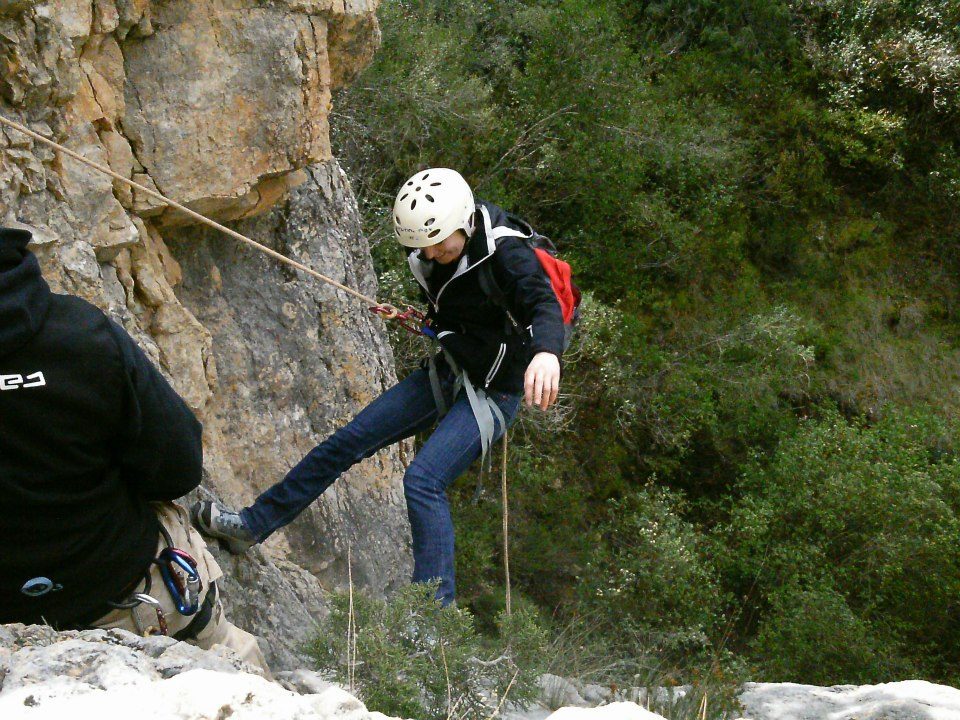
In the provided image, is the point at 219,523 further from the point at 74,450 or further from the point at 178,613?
the point at 74,450

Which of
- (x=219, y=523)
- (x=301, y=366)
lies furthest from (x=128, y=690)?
(x=301, y=366)

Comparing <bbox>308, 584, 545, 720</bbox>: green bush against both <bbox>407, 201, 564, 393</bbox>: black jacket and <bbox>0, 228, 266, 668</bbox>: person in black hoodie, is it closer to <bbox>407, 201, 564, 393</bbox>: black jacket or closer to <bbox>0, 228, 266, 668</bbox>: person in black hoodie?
<bbox>0, 228, 266, 668</bbox>: person in black hoodie

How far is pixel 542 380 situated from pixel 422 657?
1.14 meters

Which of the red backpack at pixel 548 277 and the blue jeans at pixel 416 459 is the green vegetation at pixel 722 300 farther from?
the red backpack at pixel 548 277

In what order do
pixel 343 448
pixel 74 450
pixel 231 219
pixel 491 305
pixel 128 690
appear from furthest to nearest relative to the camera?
1. pixel 231 219
2. pixel 343 448
3. pixel 491 305
4. pixel 74 450
5. pixel 128 690

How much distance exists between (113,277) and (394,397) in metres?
1.42

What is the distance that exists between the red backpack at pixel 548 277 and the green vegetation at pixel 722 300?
3841 millimetres

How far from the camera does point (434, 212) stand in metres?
4.14

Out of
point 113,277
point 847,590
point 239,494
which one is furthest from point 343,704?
point 847,590

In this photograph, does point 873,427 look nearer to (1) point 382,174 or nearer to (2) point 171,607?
(1) point 382,174

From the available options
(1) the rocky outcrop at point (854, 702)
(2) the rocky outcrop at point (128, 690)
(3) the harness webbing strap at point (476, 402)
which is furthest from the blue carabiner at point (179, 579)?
(1) the rocky outcrop at point (854, 702)

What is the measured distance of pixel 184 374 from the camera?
495 cm

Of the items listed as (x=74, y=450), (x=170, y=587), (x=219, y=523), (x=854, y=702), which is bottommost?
(x=854, y=702)

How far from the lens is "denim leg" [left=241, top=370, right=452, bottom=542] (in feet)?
14.6
